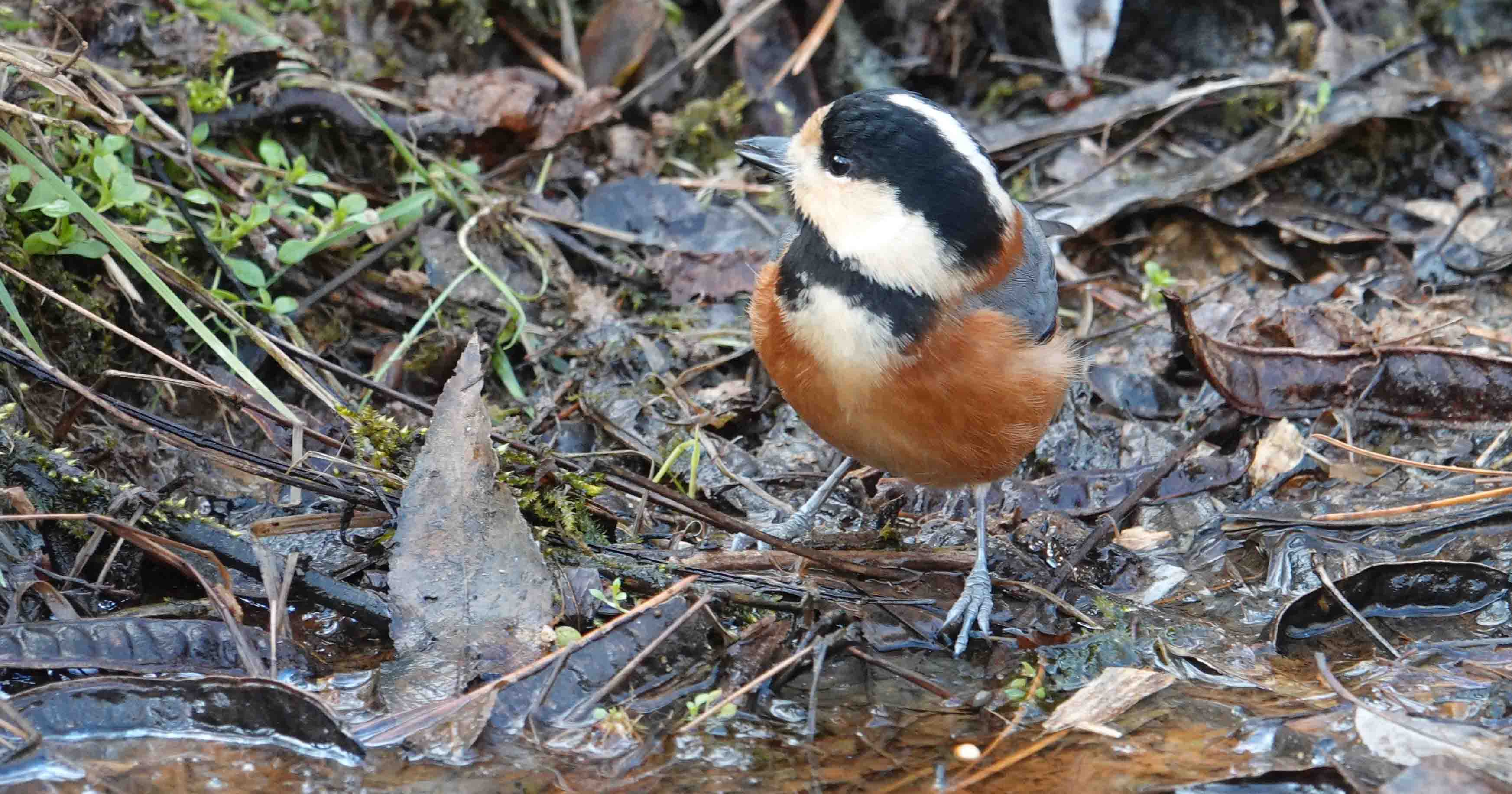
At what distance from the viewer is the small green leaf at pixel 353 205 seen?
5371 millimetres

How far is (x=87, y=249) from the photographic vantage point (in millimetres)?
4680

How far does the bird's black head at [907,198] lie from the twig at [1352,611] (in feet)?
4.76

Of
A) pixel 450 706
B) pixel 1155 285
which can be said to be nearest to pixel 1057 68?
pixel 1155 285

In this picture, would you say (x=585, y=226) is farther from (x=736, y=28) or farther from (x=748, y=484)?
(x=748, y=484)

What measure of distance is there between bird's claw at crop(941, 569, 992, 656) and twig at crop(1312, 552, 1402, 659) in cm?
104

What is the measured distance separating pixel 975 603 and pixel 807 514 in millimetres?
888

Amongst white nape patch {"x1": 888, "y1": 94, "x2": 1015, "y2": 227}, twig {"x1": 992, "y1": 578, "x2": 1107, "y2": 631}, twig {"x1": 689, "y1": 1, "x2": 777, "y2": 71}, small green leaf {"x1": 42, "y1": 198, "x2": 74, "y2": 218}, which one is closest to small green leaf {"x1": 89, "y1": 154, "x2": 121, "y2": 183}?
small green leaf {"x1": 42, "y1": 198, "x2": 74, "y2": 218}

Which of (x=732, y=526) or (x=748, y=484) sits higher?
(x=732, y=526)

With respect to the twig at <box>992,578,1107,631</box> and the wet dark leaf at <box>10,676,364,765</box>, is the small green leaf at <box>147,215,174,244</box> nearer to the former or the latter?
the wet dark leaf at <box>10,676,364,765</box>

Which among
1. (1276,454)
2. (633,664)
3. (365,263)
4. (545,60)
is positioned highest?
(545,60)

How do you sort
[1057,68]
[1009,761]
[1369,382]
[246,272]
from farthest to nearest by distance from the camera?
[1057,68] → [1369,382] → [246,272] → [1009,761]

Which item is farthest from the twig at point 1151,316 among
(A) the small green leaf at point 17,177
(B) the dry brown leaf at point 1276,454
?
(A) the small green leaf at point 17,177

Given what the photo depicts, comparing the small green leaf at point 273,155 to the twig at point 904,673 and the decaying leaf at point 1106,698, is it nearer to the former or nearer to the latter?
the twig at point 904,673

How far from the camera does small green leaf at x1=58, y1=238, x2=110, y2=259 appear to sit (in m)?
4.66
